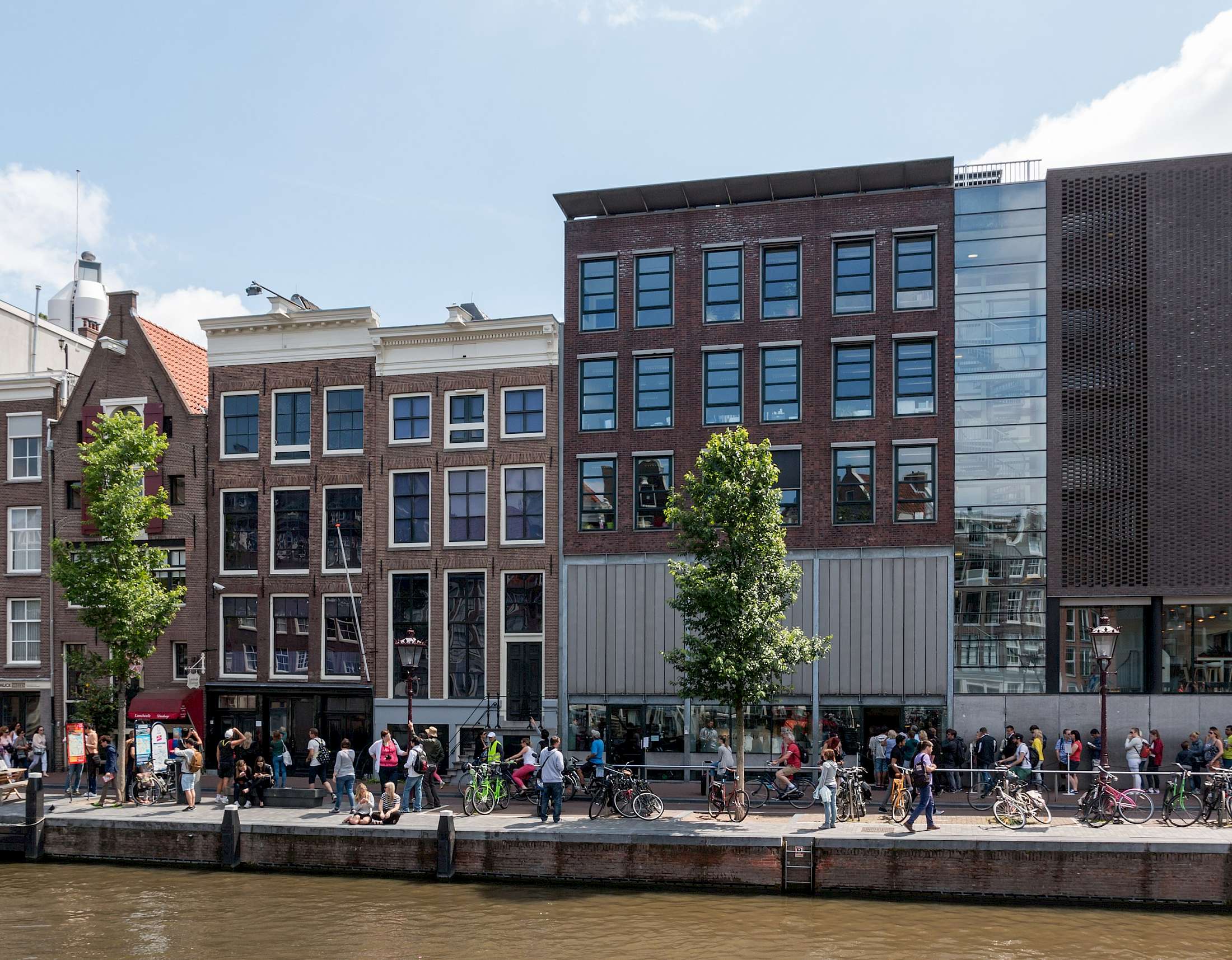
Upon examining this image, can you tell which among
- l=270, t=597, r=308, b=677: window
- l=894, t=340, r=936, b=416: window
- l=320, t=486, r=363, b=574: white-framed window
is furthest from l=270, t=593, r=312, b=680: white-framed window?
l=894, t=340, r=936, b=416: window

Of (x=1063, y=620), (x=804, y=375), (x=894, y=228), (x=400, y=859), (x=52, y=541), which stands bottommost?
(x=400, y=859)

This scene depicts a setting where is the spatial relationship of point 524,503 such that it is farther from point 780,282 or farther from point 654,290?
point 780,282

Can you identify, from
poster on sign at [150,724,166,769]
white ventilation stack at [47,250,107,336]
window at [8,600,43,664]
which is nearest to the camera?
poster on sign at [150,724,166,769]

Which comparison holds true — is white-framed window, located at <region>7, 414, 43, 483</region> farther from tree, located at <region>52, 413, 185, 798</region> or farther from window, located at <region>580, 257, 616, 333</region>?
window, located at <region>580, 257, 616, 333</region>

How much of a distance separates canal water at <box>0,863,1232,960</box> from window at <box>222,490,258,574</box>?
600 inches

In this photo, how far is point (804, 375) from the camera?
116ft

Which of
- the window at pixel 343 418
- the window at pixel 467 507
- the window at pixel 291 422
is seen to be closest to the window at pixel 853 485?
the window at pixel 467 507

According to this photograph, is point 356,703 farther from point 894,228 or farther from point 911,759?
point 894,228

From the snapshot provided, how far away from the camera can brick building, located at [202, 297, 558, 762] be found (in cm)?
3662

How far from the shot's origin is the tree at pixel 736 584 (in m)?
26.3

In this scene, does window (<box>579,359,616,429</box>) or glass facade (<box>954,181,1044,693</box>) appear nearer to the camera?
glass facade (<box>954,181,1044,693</box>)

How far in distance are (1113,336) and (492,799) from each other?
21.6 m

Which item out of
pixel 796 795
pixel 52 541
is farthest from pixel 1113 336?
pixel 52 541

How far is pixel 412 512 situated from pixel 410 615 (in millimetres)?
3277
